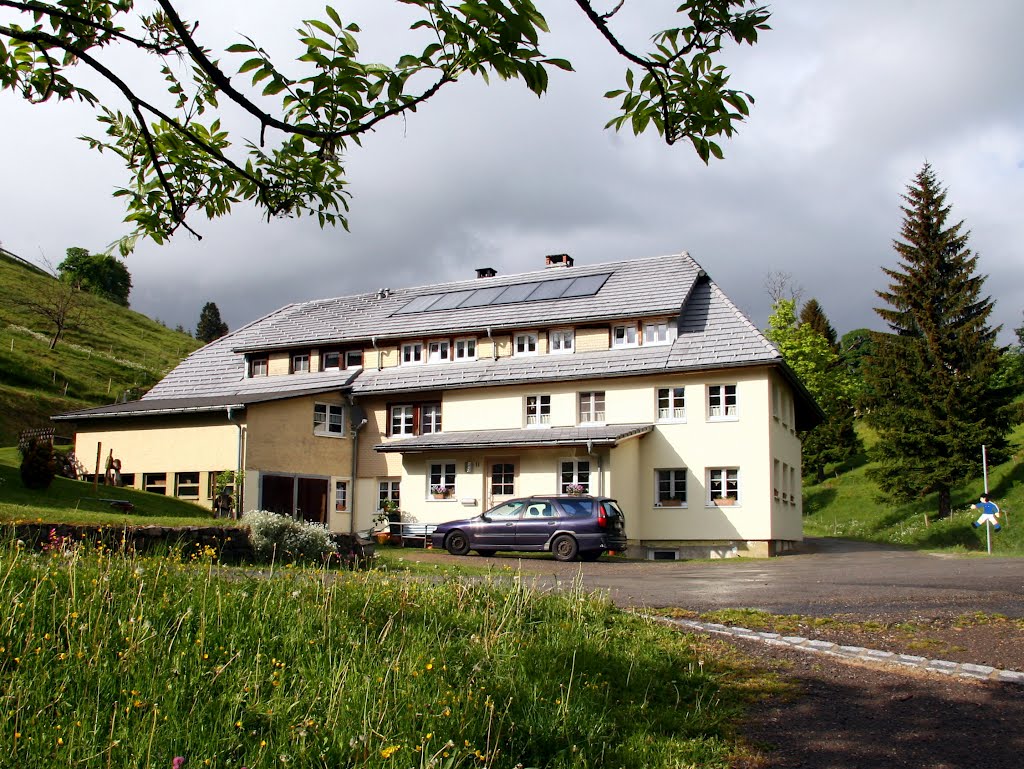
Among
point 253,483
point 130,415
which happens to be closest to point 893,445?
point 253,483

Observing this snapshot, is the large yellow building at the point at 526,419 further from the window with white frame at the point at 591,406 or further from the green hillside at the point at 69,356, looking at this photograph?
the green hillside at the point at 69,356

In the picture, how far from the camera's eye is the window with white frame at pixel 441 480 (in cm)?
3312

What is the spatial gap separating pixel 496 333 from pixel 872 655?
27.6m

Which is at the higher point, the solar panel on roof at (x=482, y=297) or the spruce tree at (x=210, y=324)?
the spruce tree at (x=210, y=324)

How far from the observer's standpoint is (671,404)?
31281 millimetres

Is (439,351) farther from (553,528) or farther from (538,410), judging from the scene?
(553,528)

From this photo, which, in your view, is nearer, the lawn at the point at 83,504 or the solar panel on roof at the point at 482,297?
the lawn at the point at 83,504

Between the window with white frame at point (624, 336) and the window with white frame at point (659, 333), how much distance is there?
433 mm

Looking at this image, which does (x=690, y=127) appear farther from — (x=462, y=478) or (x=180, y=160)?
(x=462, y=478)

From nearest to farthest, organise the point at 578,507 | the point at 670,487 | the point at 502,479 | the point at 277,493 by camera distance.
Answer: the point at 578,507, the point at 670,487, the point at 502,479, the point at 277,493

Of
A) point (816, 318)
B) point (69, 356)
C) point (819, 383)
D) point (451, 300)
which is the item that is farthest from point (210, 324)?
point (451, 300)

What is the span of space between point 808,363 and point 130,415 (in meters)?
37.5

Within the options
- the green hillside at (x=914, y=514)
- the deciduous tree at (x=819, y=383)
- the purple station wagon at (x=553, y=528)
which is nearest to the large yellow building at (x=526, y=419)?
the purple station wagon at (x=553, y=528)

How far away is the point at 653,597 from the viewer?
13.2m
